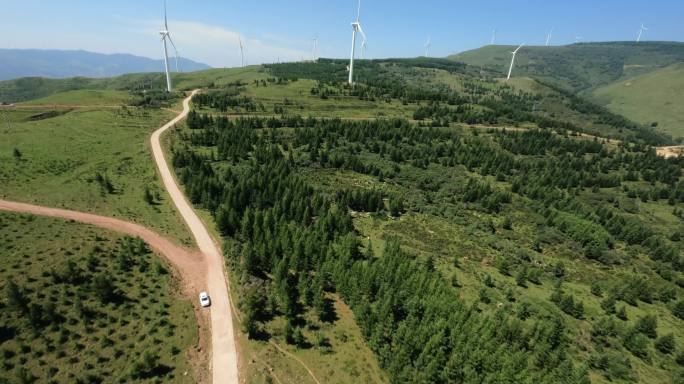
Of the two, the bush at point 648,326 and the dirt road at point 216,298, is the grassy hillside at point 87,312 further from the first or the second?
the bush at point 648,326

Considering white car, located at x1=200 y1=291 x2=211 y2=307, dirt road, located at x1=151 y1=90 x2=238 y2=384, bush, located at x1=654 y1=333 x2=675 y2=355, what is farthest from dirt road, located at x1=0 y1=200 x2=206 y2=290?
bush, located at x1=654 y1=333 x2=675 y2=355

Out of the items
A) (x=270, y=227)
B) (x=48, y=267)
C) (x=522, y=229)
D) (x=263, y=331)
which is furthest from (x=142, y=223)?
(x=522, y=229)

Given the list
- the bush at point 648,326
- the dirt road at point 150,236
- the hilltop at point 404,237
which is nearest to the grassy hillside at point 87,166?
the hilltop at point 404,237

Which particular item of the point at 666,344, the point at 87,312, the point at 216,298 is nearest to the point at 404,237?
the point at 216,298

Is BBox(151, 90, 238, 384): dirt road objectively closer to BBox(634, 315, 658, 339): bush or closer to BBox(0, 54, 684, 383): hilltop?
BBox(0, 54, 684, 383): hilltop

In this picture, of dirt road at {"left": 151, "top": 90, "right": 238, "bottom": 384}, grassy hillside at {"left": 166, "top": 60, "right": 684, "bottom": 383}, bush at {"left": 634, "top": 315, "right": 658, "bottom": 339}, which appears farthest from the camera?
bush at {"left": 634, "top": 315, "right": 658, "bottom": 339}

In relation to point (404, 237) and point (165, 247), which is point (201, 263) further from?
point (404, 237)

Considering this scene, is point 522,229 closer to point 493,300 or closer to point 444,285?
point 493,300
